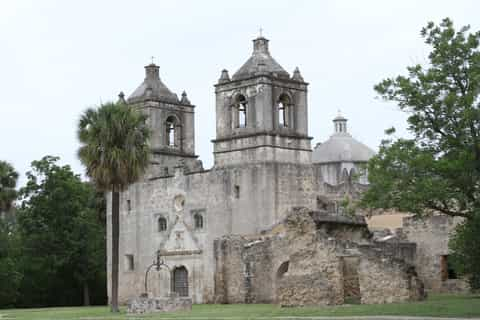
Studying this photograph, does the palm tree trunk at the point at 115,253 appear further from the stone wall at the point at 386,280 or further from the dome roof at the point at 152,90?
the dome roof at the point at 152,90

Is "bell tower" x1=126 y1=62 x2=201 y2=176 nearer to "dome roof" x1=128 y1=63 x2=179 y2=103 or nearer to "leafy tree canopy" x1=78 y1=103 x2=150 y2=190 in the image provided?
"dome roof" x1=128 y1=63 x2=179 y2=103

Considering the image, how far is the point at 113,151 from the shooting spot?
39.2 meters

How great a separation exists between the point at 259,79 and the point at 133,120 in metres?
11.0

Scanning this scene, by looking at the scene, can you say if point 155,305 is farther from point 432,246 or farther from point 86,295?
point 86,295

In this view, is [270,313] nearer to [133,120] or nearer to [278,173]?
[133,120]

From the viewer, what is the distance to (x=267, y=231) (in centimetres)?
4594

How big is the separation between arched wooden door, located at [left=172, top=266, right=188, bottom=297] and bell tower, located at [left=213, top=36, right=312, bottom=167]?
588 centimetres

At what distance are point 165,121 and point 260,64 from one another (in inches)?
340

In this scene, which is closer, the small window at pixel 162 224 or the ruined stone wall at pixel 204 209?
the ruined stone wall at pixel 204 209

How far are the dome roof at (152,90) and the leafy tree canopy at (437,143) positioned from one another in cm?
2880

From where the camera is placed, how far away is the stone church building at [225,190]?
48.2 metres

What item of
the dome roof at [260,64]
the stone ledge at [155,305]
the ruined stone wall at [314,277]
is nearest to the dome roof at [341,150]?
the dome roof at [260,64]

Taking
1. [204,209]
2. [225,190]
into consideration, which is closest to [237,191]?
[225,190]

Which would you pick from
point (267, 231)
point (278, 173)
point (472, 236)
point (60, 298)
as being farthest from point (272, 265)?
point (60, 298)
